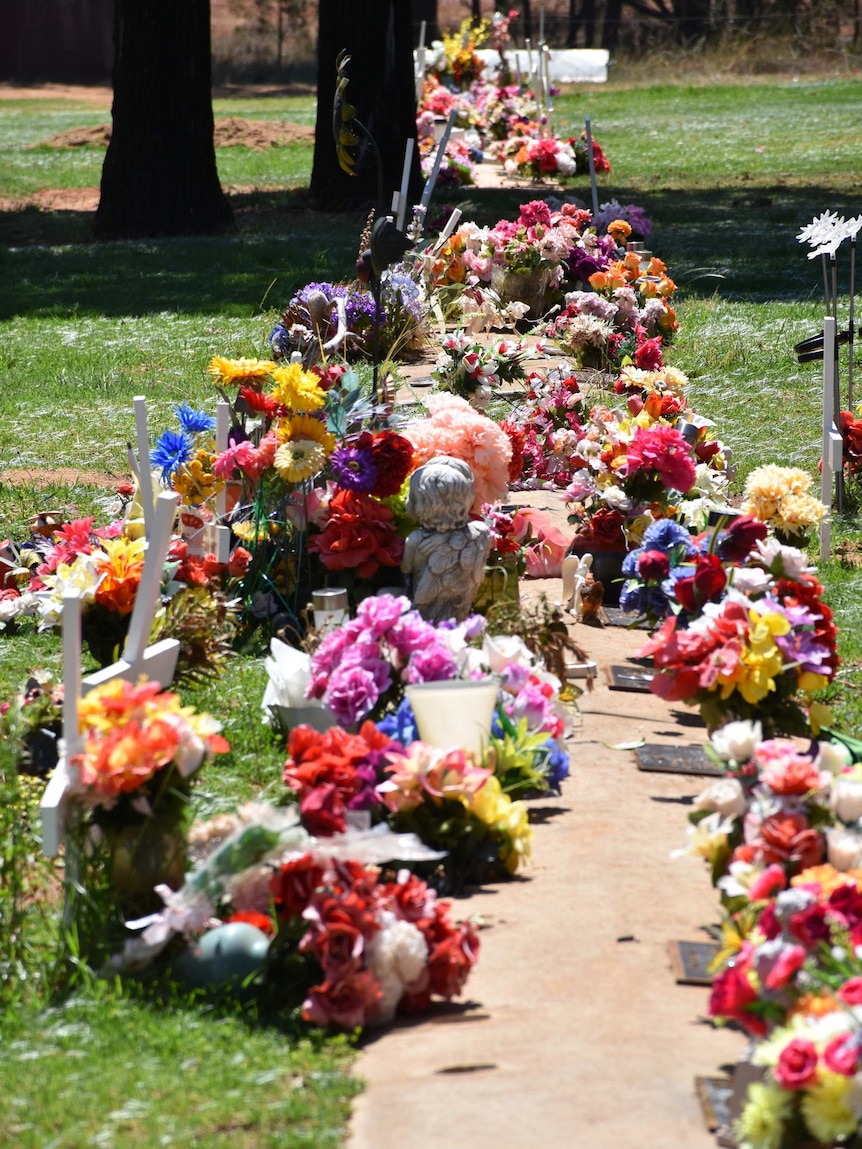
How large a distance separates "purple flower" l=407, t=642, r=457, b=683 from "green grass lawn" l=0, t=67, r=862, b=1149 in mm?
512

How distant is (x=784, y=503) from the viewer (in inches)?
215

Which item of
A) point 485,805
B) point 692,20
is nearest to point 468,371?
point 485,805

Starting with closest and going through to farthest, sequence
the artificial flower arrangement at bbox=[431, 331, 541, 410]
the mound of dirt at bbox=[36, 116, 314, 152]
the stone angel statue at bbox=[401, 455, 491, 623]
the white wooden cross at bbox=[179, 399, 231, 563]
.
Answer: the stone angel statue at bbox=[401, 455, 491, 623] < the white wooden cross at bbox=[179, 399, 231, 563] < the artificial flower arrangement at bbox=[431, 331, 541, 410] < the mound of dirt at bbox=[36, 116, 314, 152]

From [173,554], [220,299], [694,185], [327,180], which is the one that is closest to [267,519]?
[173,554]

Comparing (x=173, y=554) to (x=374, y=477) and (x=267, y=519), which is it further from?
(x=374, y=477)

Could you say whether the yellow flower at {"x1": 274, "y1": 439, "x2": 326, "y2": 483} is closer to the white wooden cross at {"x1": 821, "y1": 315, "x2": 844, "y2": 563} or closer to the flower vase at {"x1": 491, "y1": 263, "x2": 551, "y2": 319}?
the white wooden cross at {"x1": 821, "y1": 315, "x2": 844, "y2": 563}

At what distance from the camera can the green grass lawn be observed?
2832 mm

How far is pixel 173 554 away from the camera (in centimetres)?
518

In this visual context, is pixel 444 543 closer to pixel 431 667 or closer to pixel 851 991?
pixel 431 667

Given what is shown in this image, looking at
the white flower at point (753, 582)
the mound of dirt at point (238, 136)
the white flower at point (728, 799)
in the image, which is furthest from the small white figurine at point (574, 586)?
the mound of dirt at point (238, 136)

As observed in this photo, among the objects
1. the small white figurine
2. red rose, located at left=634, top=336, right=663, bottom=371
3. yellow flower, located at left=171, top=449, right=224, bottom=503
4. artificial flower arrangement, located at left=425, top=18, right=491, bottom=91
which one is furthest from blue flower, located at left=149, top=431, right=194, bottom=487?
artificial flower arrangement, located at left=425, top=18, right=491, bottom=91

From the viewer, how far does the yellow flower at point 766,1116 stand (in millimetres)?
2484

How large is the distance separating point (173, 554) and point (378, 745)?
1682mm

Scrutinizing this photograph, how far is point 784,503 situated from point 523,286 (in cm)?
568
